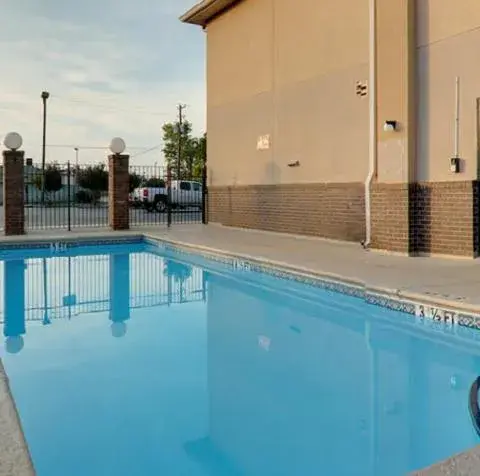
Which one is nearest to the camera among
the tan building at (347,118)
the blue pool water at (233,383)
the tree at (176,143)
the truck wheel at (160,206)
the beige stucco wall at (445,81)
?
the blue pool water at (233,383)

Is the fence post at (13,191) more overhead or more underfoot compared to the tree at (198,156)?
more underfoot

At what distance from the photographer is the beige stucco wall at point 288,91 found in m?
10.5

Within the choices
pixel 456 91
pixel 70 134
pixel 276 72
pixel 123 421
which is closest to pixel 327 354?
pixel 123 421

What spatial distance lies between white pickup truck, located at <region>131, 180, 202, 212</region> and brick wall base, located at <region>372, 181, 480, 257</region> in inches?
562

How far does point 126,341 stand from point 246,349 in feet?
3.81

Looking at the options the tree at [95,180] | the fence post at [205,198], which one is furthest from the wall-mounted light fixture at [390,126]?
the tree at [95,180]

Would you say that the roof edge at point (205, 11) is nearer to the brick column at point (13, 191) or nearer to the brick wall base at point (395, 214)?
the brick wall base at point (395, 214)

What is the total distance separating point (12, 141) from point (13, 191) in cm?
110

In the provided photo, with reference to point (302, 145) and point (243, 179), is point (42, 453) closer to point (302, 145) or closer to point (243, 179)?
point (302, 145)

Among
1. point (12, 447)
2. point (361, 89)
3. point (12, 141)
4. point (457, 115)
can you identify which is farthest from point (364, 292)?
point (12, 141)

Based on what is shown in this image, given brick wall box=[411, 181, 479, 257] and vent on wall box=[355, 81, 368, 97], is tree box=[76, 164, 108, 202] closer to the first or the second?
vent on wall box=[355, 81, 368, 97]

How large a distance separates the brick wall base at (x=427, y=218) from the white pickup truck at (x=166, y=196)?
14.3 metres

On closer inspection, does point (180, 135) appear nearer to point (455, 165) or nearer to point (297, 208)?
point (297, 208)

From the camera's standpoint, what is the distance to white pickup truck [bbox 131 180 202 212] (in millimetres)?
23578
